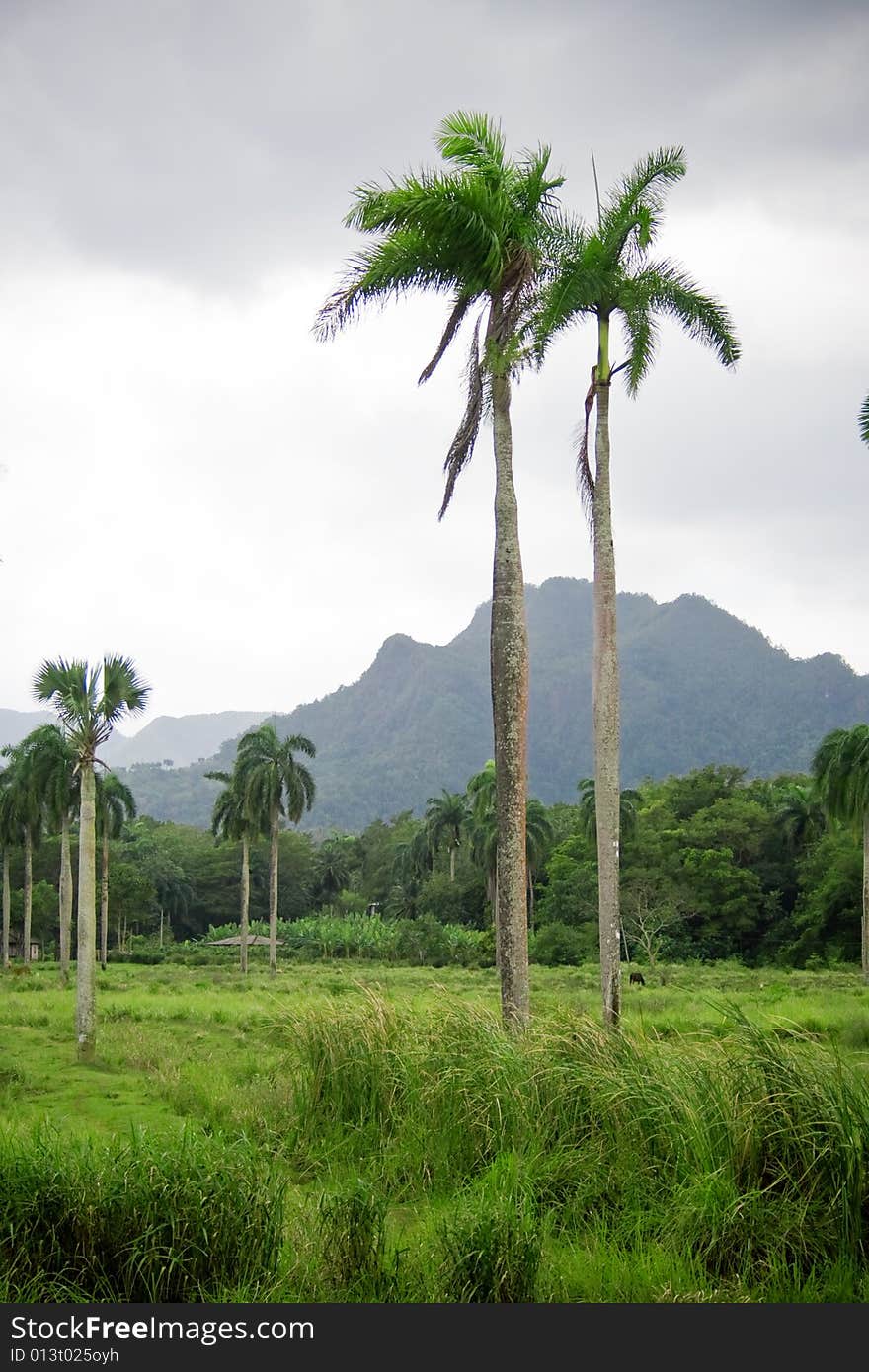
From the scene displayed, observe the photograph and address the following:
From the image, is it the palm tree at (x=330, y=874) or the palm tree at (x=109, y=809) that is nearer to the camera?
the palm tree at (x=109, y=809)

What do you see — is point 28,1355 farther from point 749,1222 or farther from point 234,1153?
point 749,1222

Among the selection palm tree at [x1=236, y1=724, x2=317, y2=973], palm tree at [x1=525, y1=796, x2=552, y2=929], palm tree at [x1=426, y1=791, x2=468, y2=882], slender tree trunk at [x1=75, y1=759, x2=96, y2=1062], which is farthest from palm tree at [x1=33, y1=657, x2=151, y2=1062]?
palm tree at [x1=426, y1=791, x2=468, y2=882]

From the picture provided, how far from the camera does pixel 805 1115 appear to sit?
6934 millimetres

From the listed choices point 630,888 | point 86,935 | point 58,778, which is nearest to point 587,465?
point 86,935

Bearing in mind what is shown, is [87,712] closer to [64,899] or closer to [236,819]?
[64,899]

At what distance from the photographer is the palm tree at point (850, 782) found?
36.8m

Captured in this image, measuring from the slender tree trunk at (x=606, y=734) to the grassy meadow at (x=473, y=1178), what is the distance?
2877mm

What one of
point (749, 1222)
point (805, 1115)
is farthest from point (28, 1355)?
point (805, 1115)

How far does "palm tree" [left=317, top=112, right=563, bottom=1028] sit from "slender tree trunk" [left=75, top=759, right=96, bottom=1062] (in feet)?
27.8

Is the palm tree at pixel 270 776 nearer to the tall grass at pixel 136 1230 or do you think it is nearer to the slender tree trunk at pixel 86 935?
the slender tree trunk at pixel 86 935

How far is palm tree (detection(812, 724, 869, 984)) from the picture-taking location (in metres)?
36.8

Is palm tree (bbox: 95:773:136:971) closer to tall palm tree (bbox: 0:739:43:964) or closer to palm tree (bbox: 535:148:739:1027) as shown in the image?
tall palm tree (bbox: 0:739:43:964)

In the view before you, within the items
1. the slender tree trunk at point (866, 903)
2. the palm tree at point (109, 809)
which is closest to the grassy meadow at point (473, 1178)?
the palm tree at point (109, 809)

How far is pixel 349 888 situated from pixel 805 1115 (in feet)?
287
